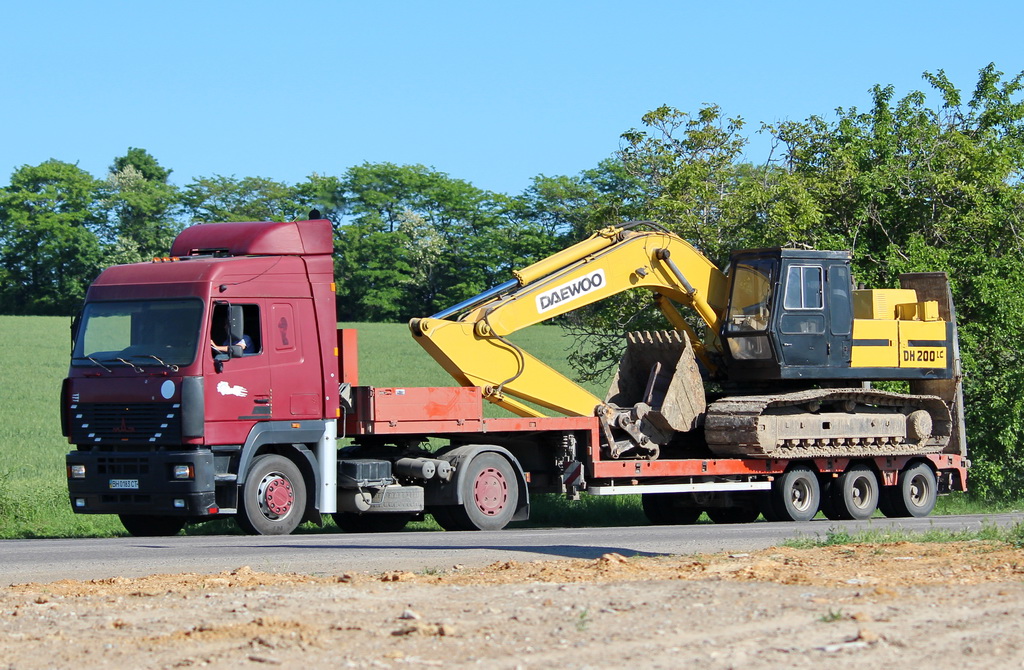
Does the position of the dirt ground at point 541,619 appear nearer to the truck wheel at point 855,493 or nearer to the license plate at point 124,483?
the license plate at point 124,483

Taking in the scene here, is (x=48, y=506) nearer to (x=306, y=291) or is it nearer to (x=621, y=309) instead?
(x=306, y=291)

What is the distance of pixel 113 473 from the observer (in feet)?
52.7

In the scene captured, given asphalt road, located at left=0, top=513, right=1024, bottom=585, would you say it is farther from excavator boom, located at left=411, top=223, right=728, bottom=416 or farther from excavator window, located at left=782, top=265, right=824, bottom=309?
excavator window, located at left=782, top=265, right=824, bottom=309

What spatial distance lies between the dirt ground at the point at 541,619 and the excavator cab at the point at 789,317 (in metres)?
9.45

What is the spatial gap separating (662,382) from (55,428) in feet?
72.2

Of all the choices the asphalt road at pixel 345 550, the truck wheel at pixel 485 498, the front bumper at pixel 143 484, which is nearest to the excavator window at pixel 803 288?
the asphalt road at pixel 345 550

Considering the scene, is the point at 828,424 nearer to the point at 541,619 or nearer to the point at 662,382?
the point at 662,382

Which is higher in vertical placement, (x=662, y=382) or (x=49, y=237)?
(x=49, y=237)

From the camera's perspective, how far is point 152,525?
17.5 m

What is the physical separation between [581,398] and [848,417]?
4.10m

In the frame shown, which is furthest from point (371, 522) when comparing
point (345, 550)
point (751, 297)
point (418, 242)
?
point (418, 242)

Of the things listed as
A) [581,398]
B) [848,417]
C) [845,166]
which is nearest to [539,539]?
[581,398]

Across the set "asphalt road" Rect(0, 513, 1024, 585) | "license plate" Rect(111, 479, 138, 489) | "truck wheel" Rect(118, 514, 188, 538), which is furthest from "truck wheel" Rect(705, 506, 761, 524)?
"license plate" Rect(111, 479, 138, 489)

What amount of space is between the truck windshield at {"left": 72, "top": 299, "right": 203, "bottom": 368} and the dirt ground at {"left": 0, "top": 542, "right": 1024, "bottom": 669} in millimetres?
5460
